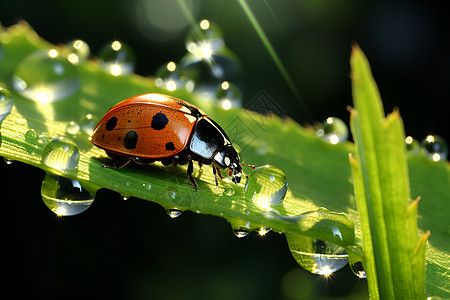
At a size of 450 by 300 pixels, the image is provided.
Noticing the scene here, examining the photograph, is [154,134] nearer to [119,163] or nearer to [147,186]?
[119,163]

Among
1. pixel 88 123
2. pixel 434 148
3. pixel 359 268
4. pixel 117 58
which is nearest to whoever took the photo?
pixel 359 268

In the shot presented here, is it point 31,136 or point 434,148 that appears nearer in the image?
point 31,136

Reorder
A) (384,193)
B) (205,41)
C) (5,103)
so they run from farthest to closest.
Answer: (205,41) < (5,103) < (384,193)

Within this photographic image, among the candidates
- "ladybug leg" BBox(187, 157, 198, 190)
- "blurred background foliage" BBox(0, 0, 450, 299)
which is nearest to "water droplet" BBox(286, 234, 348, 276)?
"ladybug leg" BBox(187, 157, 198, 190)

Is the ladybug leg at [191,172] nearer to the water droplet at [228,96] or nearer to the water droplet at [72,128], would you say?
the water droplet at [72,128]

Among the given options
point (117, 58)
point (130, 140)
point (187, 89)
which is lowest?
point (130, 140)

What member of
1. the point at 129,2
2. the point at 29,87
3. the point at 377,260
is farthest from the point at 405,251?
the point at 129,2

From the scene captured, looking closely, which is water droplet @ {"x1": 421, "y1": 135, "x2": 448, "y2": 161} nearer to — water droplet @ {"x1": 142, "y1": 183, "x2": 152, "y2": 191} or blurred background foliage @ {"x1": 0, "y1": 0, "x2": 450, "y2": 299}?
blurred background foliage @ {"x1": 0, "y1": 0, "x2": 450, "y2": 299}

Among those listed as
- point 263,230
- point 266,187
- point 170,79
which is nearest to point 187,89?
point 170,79
